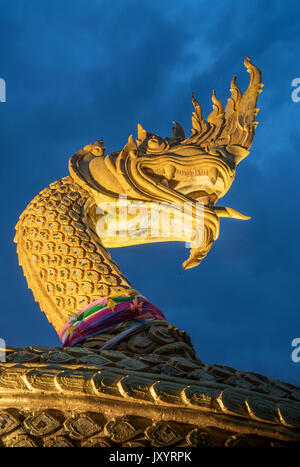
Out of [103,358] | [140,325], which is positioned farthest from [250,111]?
[103,358]

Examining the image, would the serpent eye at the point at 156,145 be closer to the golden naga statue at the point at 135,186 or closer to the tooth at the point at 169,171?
the golden naga statue at the point at 135,186

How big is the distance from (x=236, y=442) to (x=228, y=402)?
0.44ft

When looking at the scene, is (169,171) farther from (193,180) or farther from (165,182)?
(193,180)

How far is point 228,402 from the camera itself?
1.65 meters

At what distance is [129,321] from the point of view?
2.77 m

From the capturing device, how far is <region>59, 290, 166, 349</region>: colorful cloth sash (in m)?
2.71

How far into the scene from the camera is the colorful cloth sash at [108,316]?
8.91ft

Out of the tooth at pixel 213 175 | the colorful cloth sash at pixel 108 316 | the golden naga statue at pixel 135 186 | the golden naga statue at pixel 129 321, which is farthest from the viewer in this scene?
the tooth at pixel 213 175

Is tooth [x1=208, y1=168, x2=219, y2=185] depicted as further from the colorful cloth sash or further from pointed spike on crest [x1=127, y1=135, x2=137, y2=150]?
the colorful cloth sash

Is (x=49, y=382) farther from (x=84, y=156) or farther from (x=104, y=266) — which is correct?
(x=84, y=156)

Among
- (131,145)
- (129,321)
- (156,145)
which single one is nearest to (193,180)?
(156,145)

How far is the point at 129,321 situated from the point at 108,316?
13cm

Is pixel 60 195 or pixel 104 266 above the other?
pixel 60 195

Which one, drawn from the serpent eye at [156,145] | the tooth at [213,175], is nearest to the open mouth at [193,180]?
the tooth at [213,175]
